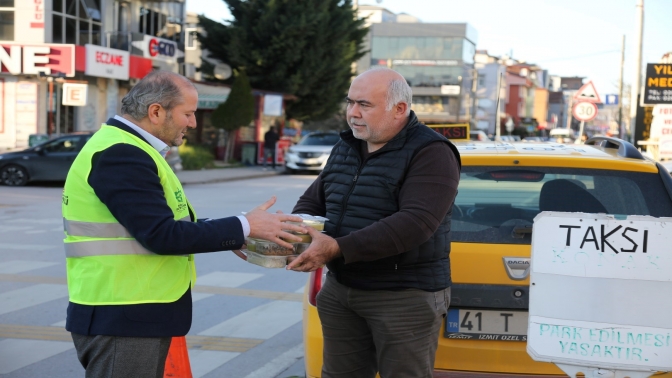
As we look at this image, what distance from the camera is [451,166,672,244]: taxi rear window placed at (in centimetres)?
431

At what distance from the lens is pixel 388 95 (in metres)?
3.52

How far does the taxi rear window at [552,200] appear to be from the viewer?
4312 mm

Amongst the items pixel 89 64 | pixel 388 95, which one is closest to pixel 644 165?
pixel 388 95

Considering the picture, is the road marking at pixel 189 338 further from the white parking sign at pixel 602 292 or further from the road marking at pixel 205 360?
the white parking sign at pixel 602 292

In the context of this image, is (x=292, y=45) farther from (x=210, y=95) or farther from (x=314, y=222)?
(x=314, y=222)

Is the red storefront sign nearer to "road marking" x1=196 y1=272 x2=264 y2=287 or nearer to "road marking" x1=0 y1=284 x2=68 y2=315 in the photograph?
"road marking" x1=196 y1=272 x2=264 y2=287

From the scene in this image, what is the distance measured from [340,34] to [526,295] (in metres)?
40.2

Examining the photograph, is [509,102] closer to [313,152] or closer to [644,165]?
[313,152]

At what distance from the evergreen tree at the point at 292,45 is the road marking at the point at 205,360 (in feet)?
116

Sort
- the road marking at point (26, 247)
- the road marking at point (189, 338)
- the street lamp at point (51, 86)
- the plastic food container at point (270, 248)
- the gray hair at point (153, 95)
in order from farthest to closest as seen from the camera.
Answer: the street lamp at point (51, 86) < the road marking at point (26, 247) < the road marking at point (189, 338) < the plastic food container at point (270, 248) < the gray hair at point (153, 95)

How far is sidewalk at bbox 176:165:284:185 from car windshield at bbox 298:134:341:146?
162 cm

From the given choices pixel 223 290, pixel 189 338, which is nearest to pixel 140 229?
pixel 189 338

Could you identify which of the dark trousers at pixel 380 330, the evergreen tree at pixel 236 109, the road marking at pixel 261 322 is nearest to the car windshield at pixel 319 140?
the evergreen tree at pixel 236 109

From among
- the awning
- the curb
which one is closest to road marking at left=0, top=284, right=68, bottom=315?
the curb
